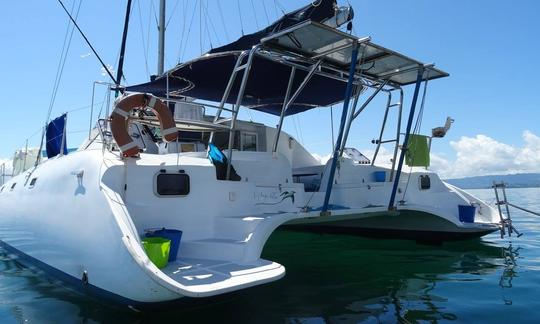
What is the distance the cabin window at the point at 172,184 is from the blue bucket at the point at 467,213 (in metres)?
7.24

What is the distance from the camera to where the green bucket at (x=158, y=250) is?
465cm

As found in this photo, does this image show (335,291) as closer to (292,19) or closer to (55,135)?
(292,19)

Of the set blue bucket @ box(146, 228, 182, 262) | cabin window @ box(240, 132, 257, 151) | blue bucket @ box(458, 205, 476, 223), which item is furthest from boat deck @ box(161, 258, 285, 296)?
blue bucket @ box(458, 205, 476, 223)

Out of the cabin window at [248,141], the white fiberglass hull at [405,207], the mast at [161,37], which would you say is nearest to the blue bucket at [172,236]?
the white fiberglass hull at [405,207]

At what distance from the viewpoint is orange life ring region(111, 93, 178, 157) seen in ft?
17.9

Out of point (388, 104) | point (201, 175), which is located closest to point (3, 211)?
point (201, 175)

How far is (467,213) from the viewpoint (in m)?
9.87

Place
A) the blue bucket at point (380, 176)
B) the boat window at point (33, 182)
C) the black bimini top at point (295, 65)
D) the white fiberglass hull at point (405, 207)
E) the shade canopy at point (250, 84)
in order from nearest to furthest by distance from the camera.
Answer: the black bimini top at point (295, 65) → the boat window at point (33, 182) → the white fiberglass hull at point (405, 207) → the shade canopy at point (250, 84) → the blue bucket at point (380, 176)

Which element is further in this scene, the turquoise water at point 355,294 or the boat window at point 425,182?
the boat window at point 425,182

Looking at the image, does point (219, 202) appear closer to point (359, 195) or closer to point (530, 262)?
point (359, 195)

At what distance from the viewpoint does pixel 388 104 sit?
9.77 m

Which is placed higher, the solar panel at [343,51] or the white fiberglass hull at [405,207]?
the solar panel at [343,51]

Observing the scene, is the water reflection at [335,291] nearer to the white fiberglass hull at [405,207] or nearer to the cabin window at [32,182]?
the white fiberglass hull at [405,207]

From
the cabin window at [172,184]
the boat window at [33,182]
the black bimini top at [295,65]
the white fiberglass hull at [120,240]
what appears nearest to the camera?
the white fiberglass hull at [120,240]
